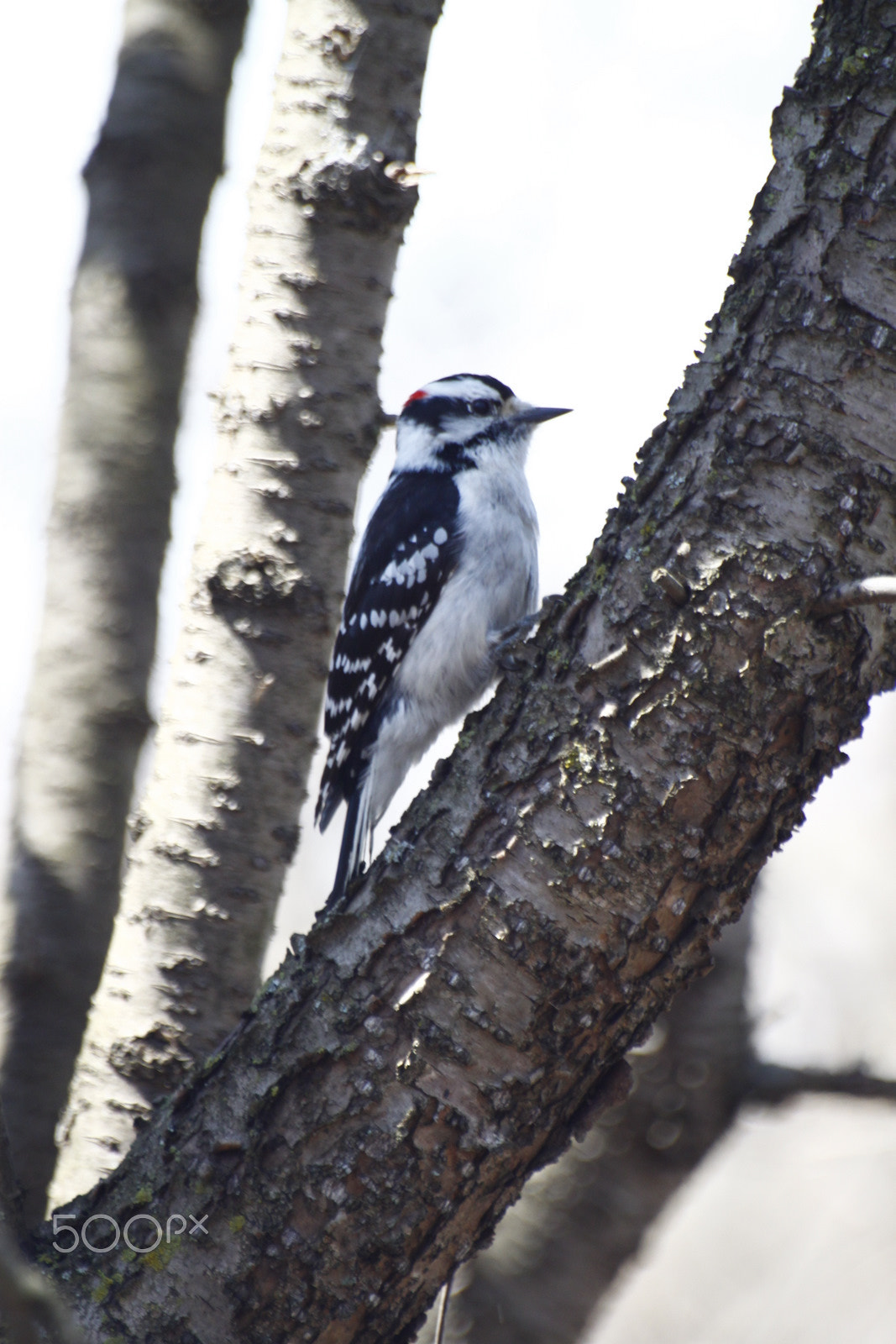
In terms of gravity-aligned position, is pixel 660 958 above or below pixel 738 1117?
above

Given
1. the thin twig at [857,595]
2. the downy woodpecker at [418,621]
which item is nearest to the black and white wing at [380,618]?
the downy woodpecker at [418,621]

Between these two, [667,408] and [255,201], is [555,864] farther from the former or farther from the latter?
[255,201]

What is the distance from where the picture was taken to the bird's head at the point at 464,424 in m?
3.77

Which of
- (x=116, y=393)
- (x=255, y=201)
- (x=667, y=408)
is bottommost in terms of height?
(x=116, y=393)

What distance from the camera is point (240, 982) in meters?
2.54

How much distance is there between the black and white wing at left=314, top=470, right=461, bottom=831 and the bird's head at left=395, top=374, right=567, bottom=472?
302mm

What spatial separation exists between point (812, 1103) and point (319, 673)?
1.52 metres

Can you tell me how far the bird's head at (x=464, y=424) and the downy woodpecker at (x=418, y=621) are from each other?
10cm

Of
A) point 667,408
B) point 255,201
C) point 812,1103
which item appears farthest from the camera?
point 255,201

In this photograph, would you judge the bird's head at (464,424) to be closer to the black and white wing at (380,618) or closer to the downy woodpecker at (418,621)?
the downy woodpecker at (418,621)

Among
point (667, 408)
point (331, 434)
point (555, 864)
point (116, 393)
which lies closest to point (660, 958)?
point (555, 864)

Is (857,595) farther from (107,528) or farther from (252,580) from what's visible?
(107,528)

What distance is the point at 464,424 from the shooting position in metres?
3.91

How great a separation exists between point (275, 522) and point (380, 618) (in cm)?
78
